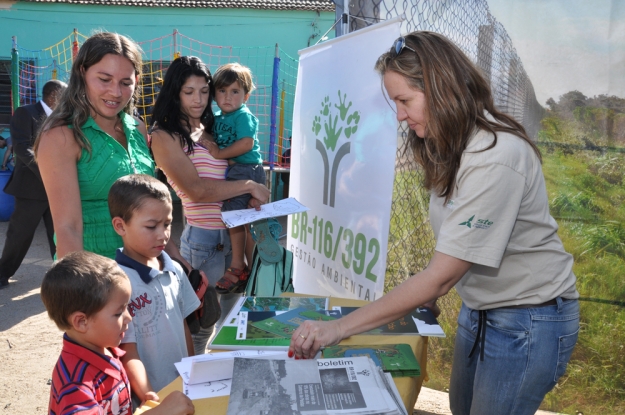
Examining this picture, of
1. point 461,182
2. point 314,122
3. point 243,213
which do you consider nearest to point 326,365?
point 461,182

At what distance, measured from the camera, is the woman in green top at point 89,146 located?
1892mm

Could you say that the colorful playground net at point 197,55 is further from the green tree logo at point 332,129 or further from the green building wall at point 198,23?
the green tree logo at point 332,129

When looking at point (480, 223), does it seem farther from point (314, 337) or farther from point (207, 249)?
point (207, 249)

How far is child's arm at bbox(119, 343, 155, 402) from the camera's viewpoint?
5.47ft

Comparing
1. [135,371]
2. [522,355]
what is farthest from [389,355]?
[135,371]

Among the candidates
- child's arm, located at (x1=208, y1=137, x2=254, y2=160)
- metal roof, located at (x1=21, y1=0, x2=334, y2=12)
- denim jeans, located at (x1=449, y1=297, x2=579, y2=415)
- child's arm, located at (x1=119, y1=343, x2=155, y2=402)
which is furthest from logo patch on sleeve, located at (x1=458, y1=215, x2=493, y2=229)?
metal roof, located at (x1=21, y1=0, x2=334, y2=12)

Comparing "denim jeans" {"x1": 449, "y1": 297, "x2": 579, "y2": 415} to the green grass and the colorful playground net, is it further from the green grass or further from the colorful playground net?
the colorful playground net

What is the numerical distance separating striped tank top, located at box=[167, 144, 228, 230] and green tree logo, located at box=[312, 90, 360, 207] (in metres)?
0.59

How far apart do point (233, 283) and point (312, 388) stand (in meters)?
1.56

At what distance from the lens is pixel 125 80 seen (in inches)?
82.3

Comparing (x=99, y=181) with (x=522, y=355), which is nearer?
(x=522, y=355)

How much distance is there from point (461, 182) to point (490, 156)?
0.11 m

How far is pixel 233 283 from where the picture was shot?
292 cm

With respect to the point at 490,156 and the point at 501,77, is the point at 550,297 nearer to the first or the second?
the point at 490,156
